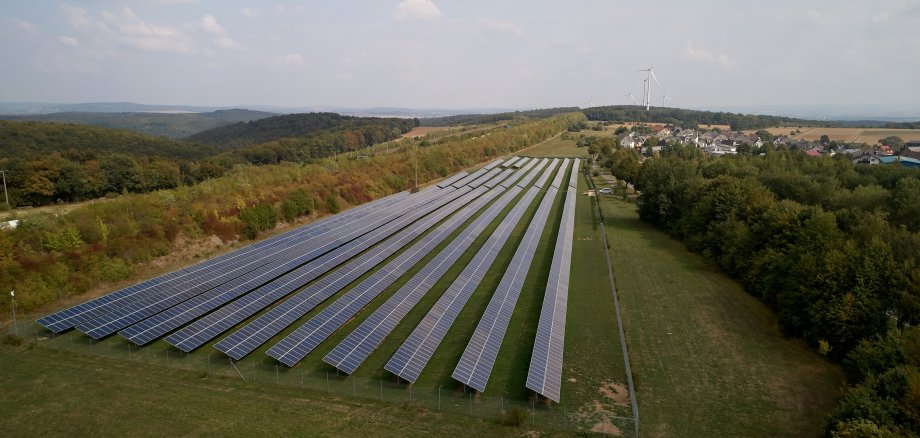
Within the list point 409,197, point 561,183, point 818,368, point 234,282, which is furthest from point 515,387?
point 561,183

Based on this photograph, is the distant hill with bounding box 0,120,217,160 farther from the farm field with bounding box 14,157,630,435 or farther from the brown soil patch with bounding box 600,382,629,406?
the brown soil patch with bounding box 600,382,629,406

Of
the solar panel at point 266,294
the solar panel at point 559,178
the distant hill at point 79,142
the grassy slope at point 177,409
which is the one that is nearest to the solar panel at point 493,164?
the solar panel at point 559,178

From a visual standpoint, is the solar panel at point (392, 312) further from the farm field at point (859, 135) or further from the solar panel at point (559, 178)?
the farm field at point (859, 135)

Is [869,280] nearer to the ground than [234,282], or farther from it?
farther from it

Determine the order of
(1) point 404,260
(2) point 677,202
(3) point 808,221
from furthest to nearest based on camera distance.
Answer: (2) point 677,202
(1) point 404,260
(3) point 808,221

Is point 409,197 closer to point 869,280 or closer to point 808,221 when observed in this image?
point 808,221

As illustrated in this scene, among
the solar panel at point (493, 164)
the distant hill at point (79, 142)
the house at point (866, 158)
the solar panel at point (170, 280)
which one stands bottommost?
the solar panel at point (170, 280)
